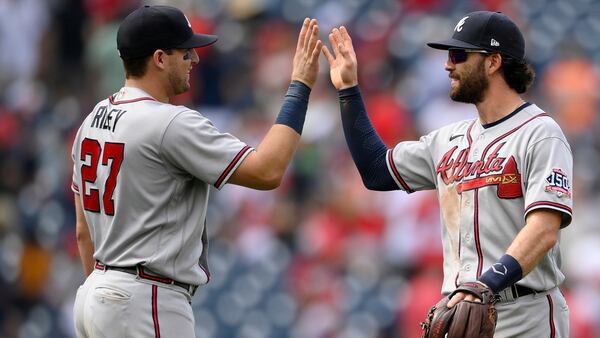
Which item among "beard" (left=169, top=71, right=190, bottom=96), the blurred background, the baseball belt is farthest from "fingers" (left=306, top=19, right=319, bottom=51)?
the blurred background

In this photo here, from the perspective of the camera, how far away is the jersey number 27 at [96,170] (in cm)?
453

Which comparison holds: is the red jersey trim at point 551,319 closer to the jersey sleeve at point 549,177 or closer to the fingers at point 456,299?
the jersey sleeve at point 549,177

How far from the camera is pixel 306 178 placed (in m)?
10.3

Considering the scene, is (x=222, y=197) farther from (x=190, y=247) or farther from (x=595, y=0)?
(x=190, y=247)

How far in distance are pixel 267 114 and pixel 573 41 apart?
9.13ft

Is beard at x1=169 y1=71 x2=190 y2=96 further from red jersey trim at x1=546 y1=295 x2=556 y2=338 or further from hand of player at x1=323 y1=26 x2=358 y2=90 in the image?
red jersey trim at x1=546 y1=295 x2=556 y2=338

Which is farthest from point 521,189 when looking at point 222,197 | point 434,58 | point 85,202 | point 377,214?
point 222,197

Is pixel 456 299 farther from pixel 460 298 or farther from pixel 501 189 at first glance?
pixel 501 189

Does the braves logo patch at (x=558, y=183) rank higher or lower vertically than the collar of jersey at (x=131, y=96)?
higher

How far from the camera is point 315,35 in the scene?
4.76 metres

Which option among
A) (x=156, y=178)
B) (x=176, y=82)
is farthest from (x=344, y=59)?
(x=156, y=178)

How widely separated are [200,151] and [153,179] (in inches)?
7.9

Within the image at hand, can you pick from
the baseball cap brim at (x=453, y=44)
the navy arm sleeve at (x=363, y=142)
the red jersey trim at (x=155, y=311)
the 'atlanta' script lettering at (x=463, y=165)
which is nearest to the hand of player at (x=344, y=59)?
the navy arm sleeve at (x=363, y=142)

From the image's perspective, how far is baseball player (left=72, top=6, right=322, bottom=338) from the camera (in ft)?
14.7
